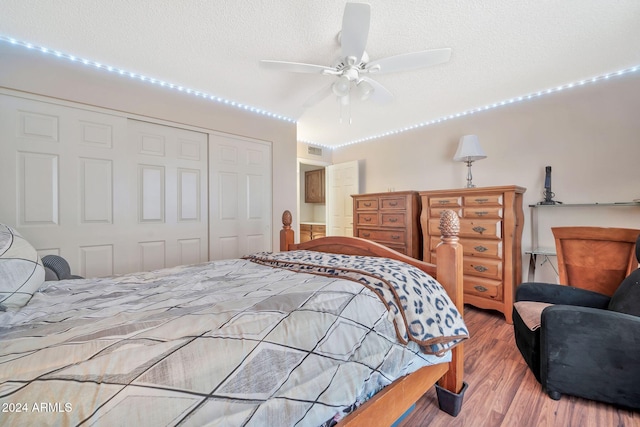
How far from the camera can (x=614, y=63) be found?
2281 mm

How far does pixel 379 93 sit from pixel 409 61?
0.41 meters

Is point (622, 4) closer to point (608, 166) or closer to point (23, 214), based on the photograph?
point (608, 166)

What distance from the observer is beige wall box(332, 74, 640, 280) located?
96.2 inches

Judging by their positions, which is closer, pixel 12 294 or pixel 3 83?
pixel 12 294

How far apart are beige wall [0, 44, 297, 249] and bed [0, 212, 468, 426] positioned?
1.84 meters

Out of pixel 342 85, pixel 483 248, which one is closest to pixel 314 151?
pixel 342 85

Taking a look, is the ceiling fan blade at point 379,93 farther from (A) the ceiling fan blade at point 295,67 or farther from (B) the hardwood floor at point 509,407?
(B) the hardwood floor at point 509,407

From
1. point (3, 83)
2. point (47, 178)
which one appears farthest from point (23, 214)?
point (3, 83)

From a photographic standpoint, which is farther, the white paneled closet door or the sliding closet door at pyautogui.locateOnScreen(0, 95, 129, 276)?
the white paneled closet door

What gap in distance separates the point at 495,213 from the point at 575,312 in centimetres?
135

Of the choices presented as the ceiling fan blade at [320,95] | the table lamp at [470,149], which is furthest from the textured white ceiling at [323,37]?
the table lamp at [470,149]

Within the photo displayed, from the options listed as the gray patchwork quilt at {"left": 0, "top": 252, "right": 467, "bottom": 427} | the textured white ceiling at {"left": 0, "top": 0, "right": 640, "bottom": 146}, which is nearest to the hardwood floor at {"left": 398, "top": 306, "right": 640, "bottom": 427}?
the gray patchwork quilt at {"left": 0, "top": 252, "right": 467, "bottom": 427}

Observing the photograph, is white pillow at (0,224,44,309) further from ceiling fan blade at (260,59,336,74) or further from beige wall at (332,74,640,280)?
beige wall at (332,74,640,280)

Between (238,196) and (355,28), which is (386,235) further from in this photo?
(355,28)
